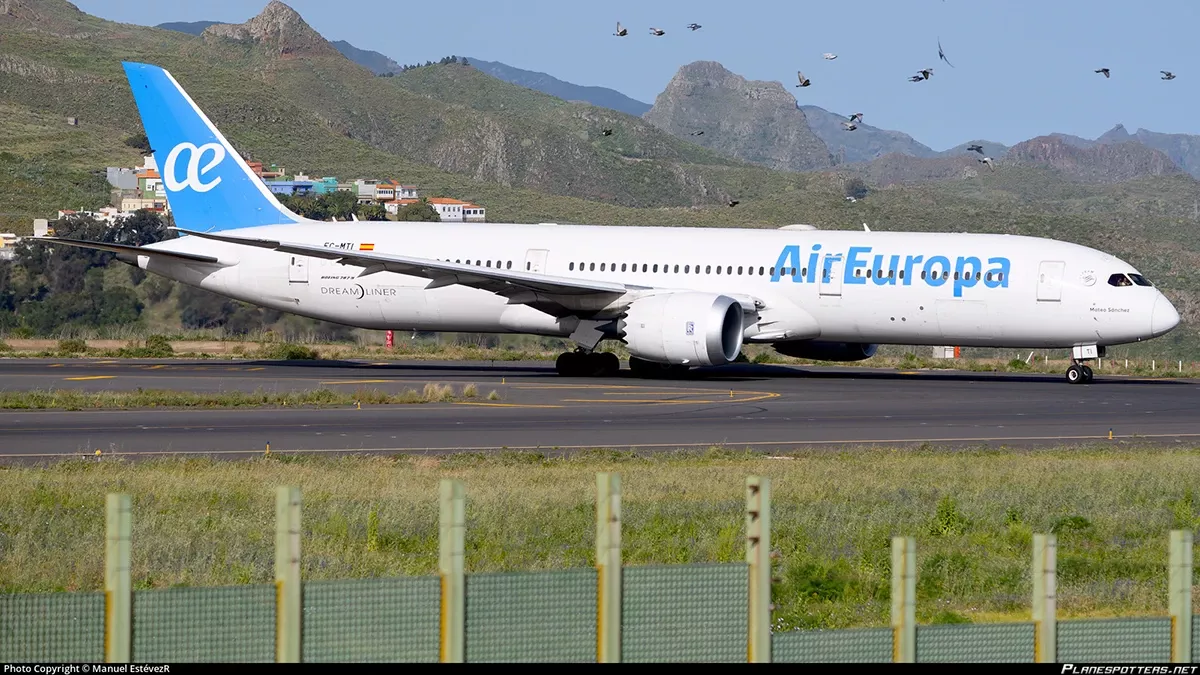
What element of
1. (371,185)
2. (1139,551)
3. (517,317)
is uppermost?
(371,185)

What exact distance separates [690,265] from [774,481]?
19.0 m

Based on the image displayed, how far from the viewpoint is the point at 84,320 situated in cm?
6900

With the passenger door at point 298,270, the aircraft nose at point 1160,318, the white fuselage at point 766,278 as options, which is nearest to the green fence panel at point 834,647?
the white fuselage at point 766,278

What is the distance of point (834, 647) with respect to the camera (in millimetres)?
7609

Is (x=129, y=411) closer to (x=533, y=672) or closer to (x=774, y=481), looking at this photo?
(x=774, y=481)

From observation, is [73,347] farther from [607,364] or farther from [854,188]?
[854,188]

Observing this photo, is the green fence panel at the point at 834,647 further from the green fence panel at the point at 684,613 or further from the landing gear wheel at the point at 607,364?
the landing gear wheel at the point at 607,364

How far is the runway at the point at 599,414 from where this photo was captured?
24344mm

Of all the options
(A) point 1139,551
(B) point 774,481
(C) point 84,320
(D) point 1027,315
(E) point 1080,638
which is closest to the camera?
(E) point 1080,638

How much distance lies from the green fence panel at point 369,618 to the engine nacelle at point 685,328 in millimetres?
27732

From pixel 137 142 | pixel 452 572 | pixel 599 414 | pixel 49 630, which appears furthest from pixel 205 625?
pixel 137 142

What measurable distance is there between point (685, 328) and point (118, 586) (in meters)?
28.6

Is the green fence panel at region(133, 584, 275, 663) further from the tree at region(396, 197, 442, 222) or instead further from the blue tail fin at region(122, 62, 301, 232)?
the tree at region(396, 197, 442, 222)

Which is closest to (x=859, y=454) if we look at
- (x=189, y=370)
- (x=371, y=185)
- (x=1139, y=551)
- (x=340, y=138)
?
(x=1139, y=551)
